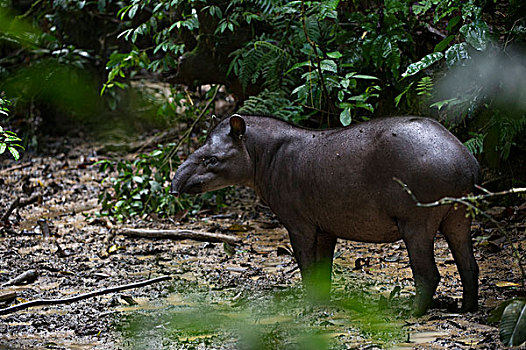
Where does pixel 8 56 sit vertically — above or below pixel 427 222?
above

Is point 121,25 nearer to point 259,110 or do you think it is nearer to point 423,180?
point 259,110

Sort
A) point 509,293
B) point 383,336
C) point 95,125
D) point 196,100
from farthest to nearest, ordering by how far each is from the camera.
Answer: point 95,125
point 196,100
point 509,293
point 383,336

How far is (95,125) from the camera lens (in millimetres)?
12016

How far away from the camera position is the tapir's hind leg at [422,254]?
12.6 feet

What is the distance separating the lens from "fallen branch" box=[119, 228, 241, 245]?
625 centimetres

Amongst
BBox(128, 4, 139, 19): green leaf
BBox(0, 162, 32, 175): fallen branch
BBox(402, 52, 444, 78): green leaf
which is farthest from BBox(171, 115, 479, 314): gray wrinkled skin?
BBox(0, 162, 32, 175): fallen branch

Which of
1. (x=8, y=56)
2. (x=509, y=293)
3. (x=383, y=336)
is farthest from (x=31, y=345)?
(x=8, y=56)

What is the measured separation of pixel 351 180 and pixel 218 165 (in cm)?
109

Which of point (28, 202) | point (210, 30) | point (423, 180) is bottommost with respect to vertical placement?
point (28, 202)

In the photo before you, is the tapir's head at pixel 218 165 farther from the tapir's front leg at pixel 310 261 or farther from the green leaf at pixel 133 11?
the green leaf at pixel 133 11

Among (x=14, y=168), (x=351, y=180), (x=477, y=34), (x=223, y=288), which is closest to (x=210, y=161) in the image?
(x=223, y=288)

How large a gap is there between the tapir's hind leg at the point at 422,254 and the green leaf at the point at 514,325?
37.8 inches

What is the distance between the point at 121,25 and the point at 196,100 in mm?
1708

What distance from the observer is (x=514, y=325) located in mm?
2818
